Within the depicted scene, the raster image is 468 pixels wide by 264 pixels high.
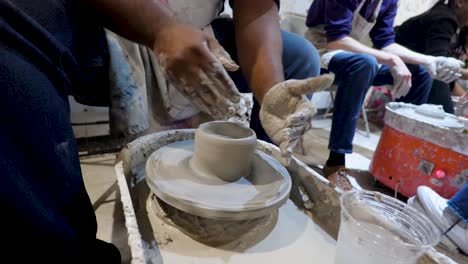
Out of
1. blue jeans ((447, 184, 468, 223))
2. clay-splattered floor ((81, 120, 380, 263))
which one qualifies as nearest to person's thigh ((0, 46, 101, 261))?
clay-splattered floor ((81, 120, 380, 263))

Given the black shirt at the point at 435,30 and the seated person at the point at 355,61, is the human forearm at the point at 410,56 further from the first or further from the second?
the black shirt at the point at 435,30

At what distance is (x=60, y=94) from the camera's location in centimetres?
64

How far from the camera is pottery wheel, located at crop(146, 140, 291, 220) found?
77 centimetres

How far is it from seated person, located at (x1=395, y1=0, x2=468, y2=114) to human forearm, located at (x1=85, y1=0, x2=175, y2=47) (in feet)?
8.41

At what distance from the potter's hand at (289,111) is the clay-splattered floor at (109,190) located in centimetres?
71

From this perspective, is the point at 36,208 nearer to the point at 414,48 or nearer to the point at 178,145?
the point at 178,145

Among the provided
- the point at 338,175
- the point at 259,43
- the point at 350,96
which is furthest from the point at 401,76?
the point at 259,43

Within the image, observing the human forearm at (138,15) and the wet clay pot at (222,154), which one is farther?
the wet clay pot at (222,154)

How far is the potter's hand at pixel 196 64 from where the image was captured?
697 mm

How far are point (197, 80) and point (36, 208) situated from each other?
44cm

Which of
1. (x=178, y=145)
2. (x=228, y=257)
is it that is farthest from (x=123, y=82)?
(x=228, y=257)

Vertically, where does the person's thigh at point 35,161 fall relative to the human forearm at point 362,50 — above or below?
below

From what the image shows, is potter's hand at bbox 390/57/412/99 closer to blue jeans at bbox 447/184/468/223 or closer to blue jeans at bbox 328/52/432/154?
blue jeans at bbox 328/52/432/154

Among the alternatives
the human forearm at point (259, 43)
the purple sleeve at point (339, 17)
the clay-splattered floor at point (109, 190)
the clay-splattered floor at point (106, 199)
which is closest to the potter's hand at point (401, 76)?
the purple sleeve at point (339, 17)
